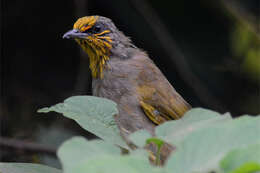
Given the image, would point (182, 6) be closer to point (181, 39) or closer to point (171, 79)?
point (181, 39)

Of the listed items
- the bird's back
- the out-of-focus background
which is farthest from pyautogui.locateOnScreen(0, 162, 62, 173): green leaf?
the out-of-focus background

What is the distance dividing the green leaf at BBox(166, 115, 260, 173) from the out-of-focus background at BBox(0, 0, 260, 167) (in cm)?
477

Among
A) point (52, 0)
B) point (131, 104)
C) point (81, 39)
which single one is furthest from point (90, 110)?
point (52, 0)

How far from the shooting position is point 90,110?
1.60 metres

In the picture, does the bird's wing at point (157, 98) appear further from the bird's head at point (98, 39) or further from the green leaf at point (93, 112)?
the green leaf at point (93, 112)

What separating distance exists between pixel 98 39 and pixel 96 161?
3.20 m

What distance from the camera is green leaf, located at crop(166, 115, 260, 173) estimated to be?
3.31 feet

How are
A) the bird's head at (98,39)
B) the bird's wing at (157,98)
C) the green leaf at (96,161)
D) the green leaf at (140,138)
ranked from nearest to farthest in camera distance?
1. the green leaf at (96,161)
2. the green leaf at (140,138)
3. the bird's wing at (157,98)
4. the bird's head at (98,39)

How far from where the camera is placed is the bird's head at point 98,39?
402 cm

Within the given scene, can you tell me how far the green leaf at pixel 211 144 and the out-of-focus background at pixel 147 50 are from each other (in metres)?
4.77

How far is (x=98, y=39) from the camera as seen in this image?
13.4 feet

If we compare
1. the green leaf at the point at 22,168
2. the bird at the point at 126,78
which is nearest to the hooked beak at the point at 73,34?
the bird at the point at 126,78

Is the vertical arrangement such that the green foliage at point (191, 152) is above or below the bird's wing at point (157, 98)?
above

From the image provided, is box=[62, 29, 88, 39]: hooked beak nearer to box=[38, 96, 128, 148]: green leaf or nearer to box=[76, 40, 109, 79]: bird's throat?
box=[76, 40, 109, 79]: bird's throat
